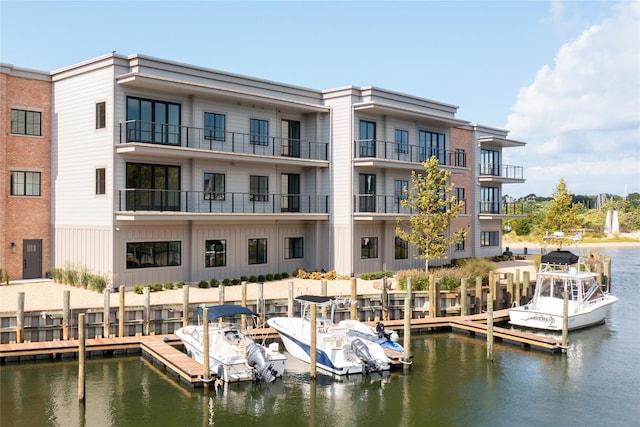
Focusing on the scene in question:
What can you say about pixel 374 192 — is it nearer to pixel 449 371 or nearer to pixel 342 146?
pixel 342 146

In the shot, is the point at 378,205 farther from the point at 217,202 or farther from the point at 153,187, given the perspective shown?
the point at 153,187

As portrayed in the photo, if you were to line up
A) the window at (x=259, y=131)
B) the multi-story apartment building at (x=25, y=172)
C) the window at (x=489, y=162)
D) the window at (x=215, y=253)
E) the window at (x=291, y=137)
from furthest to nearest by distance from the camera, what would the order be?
the window at (x=489, y=162) < the window at (x=291, y=137) < the window at (x=259, y=131) < the window at (x=215, y=253) < the multi-story apartment building at (x=25, y=172)

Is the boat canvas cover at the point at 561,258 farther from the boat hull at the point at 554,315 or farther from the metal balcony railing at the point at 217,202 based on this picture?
the metal balcony railing at the point at 217,202

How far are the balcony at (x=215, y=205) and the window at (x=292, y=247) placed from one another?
1.83m

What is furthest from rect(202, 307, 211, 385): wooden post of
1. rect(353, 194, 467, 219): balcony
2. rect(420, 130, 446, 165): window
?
rect(420, 130, 446, 165): window

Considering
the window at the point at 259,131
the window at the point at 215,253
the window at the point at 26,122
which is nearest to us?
the window at the point at 26,122

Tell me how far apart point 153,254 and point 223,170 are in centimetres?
643

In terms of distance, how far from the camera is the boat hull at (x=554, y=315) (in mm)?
28878

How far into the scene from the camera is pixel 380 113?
40.2 meters

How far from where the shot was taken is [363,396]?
2019 cm

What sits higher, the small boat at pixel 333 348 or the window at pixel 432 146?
the window at pixel 432 146

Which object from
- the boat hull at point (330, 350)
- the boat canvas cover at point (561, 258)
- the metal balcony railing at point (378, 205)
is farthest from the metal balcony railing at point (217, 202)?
the boat canvas cover at point (561, 258)

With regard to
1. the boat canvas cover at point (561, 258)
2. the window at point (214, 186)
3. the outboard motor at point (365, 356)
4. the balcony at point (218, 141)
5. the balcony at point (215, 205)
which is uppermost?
the balcony at point (218, 141)

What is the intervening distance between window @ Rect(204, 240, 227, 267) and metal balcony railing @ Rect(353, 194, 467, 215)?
8801mm
